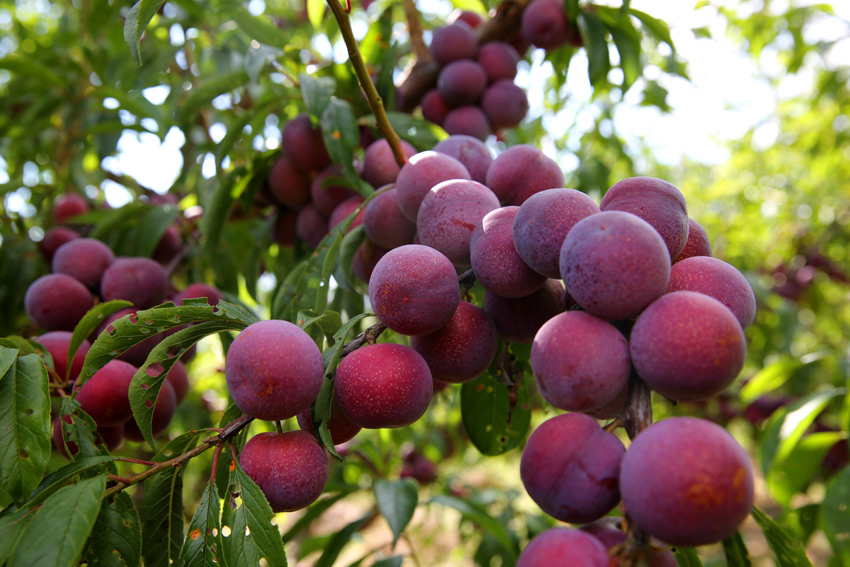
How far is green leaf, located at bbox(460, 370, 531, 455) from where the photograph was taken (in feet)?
4.28

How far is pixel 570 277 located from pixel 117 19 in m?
2.84

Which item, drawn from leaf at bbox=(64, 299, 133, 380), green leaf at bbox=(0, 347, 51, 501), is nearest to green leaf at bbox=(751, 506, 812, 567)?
green leaf at bbox=(0, 347, 51, 501)

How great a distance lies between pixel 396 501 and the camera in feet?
5.67

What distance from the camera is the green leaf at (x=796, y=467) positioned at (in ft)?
7.14

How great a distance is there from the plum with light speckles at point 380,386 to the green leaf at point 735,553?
49 centimetres

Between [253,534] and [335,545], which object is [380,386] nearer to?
[253,534]

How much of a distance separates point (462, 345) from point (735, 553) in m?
0.49

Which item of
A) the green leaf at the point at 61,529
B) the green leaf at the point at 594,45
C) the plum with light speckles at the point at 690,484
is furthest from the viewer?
the green leaf at the point at 594,45

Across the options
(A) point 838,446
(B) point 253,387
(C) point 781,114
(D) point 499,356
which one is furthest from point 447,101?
(C) point 781,114

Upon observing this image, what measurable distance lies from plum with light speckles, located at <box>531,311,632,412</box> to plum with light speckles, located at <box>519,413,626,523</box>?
0.11 ft

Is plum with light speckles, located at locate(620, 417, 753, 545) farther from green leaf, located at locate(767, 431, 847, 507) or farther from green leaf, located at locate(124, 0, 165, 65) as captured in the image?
green leaf, located at locate(767, 431, 847, 507)

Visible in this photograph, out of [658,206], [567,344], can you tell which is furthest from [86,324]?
[658,206]

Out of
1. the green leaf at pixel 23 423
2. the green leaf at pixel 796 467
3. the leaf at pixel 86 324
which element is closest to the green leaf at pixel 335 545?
the leaf at pixel 86 324

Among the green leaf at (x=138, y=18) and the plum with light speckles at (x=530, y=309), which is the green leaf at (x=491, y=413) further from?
the green leaf at (x=138, y=18)
